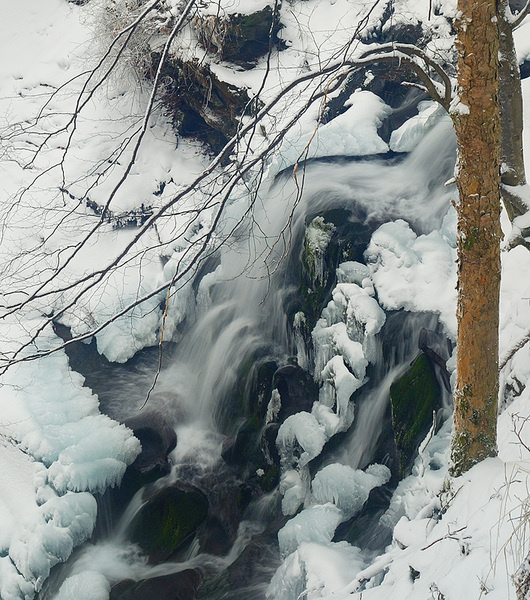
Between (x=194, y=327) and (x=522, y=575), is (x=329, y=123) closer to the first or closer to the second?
(x=194, y=327)

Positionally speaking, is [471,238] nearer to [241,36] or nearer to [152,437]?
[152,437]

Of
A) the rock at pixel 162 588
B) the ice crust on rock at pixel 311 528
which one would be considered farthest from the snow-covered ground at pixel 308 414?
the rock at pixel 162 588

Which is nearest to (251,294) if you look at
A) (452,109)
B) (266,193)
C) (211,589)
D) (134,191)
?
(266,193)

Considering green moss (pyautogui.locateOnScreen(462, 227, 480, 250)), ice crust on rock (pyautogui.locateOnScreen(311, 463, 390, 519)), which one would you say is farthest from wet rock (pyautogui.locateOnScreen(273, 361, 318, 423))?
green moss (pyautogui.locateOnScreen(462, 227, 480, 250))

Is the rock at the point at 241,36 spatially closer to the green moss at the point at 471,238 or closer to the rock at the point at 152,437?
the rock at the point at 152,437

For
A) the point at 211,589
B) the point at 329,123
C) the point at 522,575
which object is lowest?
the point at 211,589

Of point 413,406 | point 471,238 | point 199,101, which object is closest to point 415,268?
point 413,406
